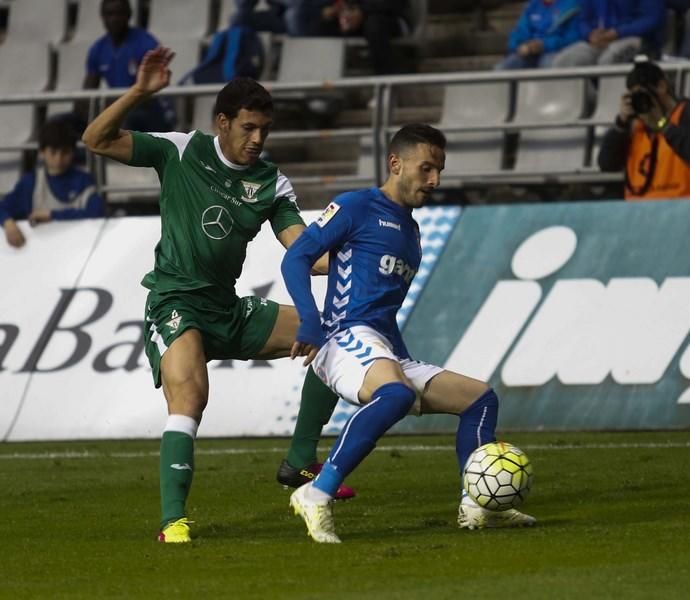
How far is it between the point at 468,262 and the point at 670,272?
1.48 meters

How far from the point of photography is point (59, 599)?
5836 mm

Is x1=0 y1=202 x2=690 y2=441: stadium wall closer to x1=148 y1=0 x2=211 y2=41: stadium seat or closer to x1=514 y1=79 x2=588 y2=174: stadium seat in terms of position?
x1=514 y1=79 x2=588 y2=174: stadium seat

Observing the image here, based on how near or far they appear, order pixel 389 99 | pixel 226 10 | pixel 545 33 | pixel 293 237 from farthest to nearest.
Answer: pixel 226 10, pixel 545 33, pixel 389 99, pixel 293 237

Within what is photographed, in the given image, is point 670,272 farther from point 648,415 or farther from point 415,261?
point 415,261

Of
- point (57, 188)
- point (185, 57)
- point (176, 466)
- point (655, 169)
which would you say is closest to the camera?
point (176, 466)

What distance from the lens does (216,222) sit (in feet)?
26.5

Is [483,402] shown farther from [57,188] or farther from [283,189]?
[57,188]

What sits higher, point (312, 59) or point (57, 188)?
point (312, 59)

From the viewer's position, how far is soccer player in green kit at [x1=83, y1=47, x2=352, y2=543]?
7.52m

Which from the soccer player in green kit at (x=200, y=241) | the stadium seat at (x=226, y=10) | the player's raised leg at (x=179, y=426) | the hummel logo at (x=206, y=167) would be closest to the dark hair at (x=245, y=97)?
the soccer player in green kit at (x=200, y=241)

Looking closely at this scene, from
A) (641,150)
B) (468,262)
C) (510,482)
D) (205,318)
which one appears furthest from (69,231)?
(510,482)

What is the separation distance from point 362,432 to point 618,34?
8700 mm

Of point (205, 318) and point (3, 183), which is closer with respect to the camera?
point (205, 318)

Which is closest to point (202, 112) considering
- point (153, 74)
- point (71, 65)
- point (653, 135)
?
point (71, 65)
